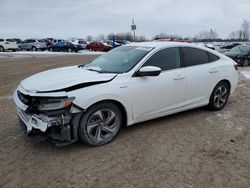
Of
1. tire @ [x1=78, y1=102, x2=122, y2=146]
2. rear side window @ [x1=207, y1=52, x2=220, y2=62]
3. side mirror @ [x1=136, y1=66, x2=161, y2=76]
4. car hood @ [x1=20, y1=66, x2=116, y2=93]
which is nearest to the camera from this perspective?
car hood @ [x1=20, y1=66, x2=116, y2=93]

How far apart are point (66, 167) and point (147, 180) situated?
108 cm

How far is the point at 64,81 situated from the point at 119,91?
32.6 inches

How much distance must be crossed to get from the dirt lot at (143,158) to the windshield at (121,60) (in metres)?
1.12

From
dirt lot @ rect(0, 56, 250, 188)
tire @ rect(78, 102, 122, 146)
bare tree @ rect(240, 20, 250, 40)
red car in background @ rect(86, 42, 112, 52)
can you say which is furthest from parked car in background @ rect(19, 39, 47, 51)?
bare tree @ rect(240, 20, 250, 40)

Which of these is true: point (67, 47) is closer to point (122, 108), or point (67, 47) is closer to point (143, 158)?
point (122, 108)

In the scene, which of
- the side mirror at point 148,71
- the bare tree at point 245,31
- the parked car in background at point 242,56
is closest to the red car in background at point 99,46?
the parked car in background at point 242,56

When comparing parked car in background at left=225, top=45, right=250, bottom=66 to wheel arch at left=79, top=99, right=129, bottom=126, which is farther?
parked car in background at left=225, top=45, right=250, bottom=66

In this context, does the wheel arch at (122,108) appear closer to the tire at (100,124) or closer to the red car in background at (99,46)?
the tire at (100,124)

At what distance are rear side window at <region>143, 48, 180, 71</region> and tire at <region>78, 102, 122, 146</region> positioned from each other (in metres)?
1.03

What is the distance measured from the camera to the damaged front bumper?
12.1ft

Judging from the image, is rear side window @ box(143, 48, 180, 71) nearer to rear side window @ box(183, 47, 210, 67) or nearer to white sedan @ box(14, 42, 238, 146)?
white sedan @ box(14, 42, 238, 146)

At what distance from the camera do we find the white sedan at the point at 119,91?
3.73m

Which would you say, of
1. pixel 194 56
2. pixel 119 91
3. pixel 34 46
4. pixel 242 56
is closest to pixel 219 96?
pixel 194 56

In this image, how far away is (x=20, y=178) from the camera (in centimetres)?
328
